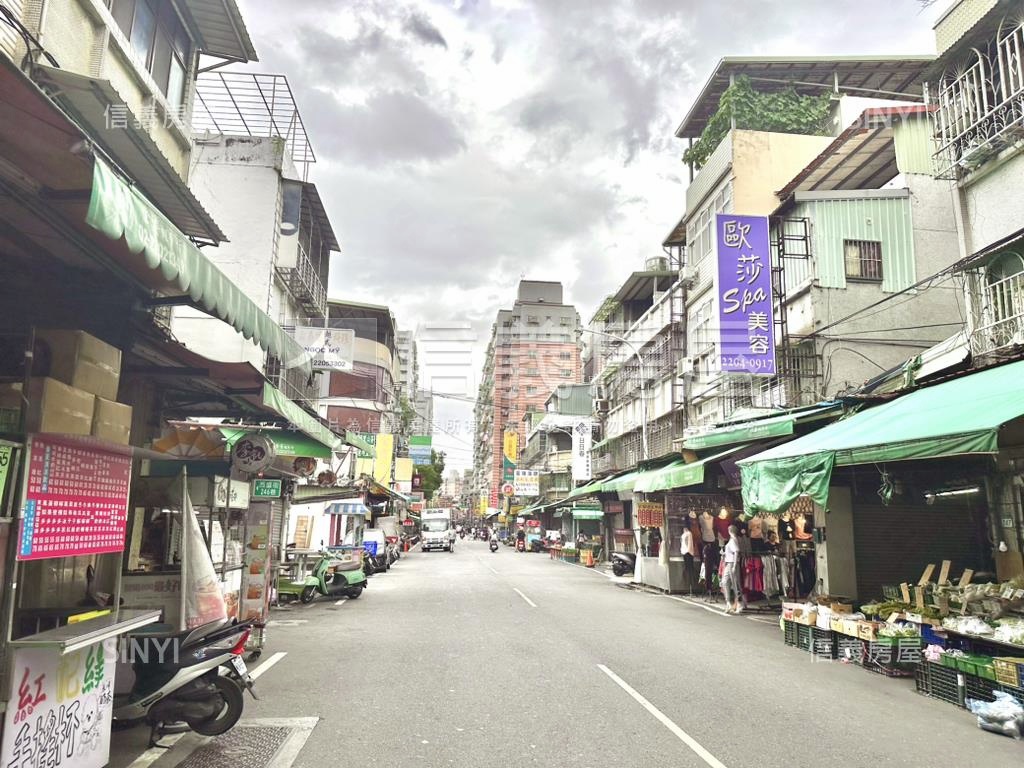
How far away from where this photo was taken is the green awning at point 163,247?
10.9 feet

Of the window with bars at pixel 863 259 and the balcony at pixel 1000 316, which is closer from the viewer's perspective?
the balcony at pixel 1000 316

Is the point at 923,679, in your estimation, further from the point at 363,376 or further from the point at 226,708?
the point at 363,376

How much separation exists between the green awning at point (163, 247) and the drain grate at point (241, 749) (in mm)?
3206

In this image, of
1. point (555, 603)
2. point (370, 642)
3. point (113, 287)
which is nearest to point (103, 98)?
point (113, 287)

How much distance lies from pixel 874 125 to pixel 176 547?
16981 millimetres

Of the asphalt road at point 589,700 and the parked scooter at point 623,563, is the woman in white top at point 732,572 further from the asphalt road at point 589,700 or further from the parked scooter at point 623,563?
the parked scooter at point 623,563

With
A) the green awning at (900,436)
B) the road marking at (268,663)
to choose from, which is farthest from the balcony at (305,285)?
the green awning at (900,436)

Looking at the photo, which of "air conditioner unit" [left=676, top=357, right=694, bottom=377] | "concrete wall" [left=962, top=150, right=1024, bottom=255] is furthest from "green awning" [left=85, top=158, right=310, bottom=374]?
"air conditioner unit" [left=676, top=357, right=694, bottom=377]

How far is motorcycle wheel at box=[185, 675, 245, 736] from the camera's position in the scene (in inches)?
221

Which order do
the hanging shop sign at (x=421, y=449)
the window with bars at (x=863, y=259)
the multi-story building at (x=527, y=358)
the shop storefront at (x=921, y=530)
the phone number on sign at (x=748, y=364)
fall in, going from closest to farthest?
the shop storefront at (x=921, y=530) < the phone number on sign at (x=748, y=364) < the window with bars at (x=863, y=259) < the hanging shop sign at (x=421, y=449) < the multi-story building at (x=527, y=358)

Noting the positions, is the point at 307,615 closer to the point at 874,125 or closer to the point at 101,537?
the point at 101,537

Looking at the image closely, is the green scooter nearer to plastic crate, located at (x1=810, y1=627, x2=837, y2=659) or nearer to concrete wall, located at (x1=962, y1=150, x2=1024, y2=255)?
plastic crate, located at (x1=810, y1=627, x2=837, y2=659)

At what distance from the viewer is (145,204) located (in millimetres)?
3789

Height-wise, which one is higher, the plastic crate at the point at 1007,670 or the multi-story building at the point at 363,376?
the multi-story building at the point at 363,376
